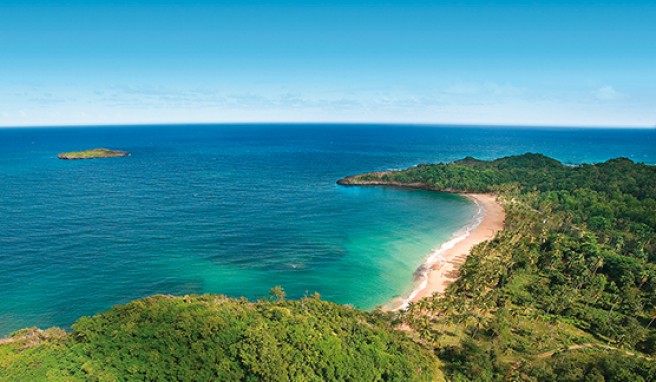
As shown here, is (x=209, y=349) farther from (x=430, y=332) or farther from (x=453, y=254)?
(x=453, y=254)

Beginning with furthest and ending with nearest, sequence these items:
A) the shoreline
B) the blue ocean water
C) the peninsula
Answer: the peninsula, the shoreline, the blue ocean water

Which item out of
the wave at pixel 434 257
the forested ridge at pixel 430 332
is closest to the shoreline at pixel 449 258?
the wave at pixel 434 257

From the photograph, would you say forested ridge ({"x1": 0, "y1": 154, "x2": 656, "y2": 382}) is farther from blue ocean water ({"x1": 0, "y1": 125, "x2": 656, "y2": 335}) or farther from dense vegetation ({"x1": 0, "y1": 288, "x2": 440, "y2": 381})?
blue ocean water ({"x1": 0, "y1": 125, "x2": 656, "y2": 335})

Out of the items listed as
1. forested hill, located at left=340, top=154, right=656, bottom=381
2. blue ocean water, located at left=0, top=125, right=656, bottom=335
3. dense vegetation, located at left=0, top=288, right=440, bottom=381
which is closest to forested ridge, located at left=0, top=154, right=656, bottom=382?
dense vegetation, located at left=0, top=288, right=440, bottom=381

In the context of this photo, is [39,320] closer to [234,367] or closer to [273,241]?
[234,367]

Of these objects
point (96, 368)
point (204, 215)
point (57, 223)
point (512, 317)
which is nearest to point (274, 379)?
point (96, 368)

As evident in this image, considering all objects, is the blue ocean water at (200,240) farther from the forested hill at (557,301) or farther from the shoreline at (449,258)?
the forested hill at (557,301)
